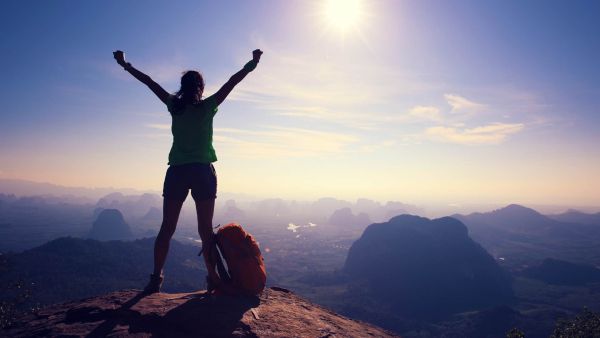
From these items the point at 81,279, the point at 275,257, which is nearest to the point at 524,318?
the point at 275,257

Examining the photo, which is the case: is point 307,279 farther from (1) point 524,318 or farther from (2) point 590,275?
(2) point 590,275

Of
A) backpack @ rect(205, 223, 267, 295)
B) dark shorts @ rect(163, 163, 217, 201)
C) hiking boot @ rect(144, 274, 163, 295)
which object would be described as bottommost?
hiking boot @ rect(144, 274, 163, 295)

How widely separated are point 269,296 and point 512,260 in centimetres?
23845

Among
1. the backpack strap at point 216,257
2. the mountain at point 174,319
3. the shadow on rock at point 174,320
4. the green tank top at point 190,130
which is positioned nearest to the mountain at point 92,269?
the mountain at point 174,319

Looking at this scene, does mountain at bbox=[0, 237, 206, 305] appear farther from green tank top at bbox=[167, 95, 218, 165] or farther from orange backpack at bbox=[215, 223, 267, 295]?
green tank top at bbox=[167, 95, 218, 165]

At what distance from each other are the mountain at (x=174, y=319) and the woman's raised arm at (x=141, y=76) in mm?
3780

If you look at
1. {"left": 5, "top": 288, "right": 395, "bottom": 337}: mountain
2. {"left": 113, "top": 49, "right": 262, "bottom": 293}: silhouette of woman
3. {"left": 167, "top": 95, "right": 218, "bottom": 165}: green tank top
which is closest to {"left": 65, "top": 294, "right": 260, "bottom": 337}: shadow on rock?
{"left": 5, "top": 288, "right": 395, "bottom": 337}: mountain

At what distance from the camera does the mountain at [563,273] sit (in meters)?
154

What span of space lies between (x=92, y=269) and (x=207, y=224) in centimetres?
14766

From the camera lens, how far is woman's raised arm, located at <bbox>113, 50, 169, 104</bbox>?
6.11 metres

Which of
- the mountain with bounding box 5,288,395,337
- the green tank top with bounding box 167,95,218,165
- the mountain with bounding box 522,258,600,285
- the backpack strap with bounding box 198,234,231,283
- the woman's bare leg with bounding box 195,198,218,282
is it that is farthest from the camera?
the mountain with bounding box 522,258,600,285

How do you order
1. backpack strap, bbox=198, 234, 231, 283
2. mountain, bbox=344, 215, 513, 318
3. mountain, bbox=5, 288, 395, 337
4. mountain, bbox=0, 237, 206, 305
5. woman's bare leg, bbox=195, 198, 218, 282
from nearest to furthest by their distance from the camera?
mountain, bbox=5, 288, 395, 337, woman's bare leg, bbox=195, 198, 218, 282, backpack strap, bbox=198, 234, 231, 283, mountain, bbox=0, 237, 206, 305, mountain, bbox=344, 215, 513, 318

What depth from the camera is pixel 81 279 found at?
114m

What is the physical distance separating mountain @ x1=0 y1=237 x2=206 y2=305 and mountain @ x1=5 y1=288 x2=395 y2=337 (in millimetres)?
108379
